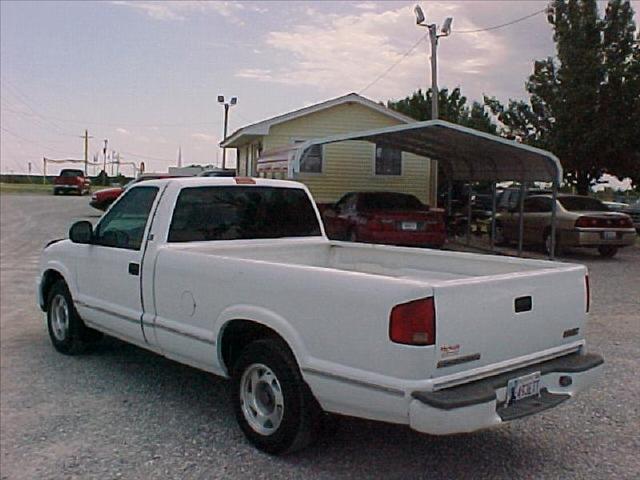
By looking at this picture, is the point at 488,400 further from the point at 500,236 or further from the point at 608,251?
the point at 500,236

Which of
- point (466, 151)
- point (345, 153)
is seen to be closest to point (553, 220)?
point (466, 151)

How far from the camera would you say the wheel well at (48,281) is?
7.14 meters

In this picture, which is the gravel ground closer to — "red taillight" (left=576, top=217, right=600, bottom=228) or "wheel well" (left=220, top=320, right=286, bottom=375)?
"wheel well" (left=220, top=320, right=286, bottom=375)

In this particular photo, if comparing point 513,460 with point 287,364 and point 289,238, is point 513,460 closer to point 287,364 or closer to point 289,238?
point 287,364

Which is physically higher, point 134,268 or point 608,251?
point 134,268

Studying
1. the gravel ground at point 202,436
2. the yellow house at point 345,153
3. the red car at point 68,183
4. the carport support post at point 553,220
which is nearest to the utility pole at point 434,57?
the yellow house at point 345,153

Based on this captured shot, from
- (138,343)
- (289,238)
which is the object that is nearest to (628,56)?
(289,238)

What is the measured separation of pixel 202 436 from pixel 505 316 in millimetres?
2201

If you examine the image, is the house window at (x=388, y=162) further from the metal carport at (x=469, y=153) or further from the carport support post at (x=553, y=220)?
the carport support post at (x=553, y=220)

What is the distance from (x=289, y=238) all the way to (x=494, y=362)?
275cm

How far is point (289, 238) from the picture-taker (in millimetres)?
6398

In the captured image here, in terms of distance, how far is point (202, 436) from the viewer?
488 centimetres

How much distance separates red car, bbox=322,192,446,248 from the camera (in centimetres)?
1535

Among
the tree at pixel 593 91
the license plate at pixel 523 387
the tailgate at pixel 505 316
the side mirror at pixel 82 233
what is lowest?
the license plate at pixel 523 387
